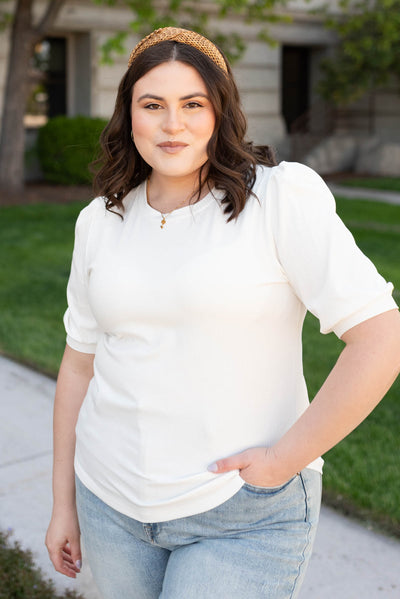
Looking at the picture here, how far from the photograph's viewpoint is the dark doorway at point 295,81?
20.4 meters

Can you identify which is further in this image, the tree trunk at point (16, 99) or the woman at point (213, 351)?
the tree trunk at point (16, 99)

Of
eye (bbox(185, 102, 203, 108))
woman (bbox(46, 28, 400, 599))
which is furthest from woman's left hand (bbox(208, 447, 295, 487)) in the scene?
eye (bbox(185, 102, 203, 108))

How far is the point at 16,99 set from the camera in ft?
43.4

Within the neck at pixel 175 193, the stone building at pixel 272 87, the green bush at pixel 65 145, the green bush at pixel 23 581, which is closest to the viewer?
the neck at pixel 175 193

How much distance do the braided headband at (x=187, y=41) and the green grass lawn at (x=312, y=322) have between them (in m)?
2.24

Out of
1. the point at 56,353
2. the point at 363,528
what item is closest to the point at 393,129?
the point at 56,353

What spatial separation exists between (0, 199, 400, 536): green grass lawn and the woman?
1.80 meters

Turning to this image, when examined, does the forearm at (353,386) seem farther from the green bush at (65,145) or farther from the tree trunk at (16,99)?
the green bush at (65,145)

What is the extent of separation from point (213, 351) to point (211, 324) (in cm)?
6

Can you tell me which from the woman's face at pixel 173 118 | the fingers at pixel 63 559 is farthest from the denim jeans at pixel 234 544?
the woman's face at pixel 173 118

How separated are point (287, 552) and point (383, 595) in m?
1.38

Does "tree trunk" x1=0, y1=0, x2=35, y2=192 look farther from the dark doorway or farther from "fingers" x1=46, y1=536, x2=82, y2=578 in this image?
"fingers" x1=46, y1=536, x2=82, y2=578

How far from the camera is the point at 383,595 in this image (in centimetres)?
273

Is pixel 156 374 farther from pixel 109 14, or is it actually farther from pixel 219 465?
pixel 109 14
